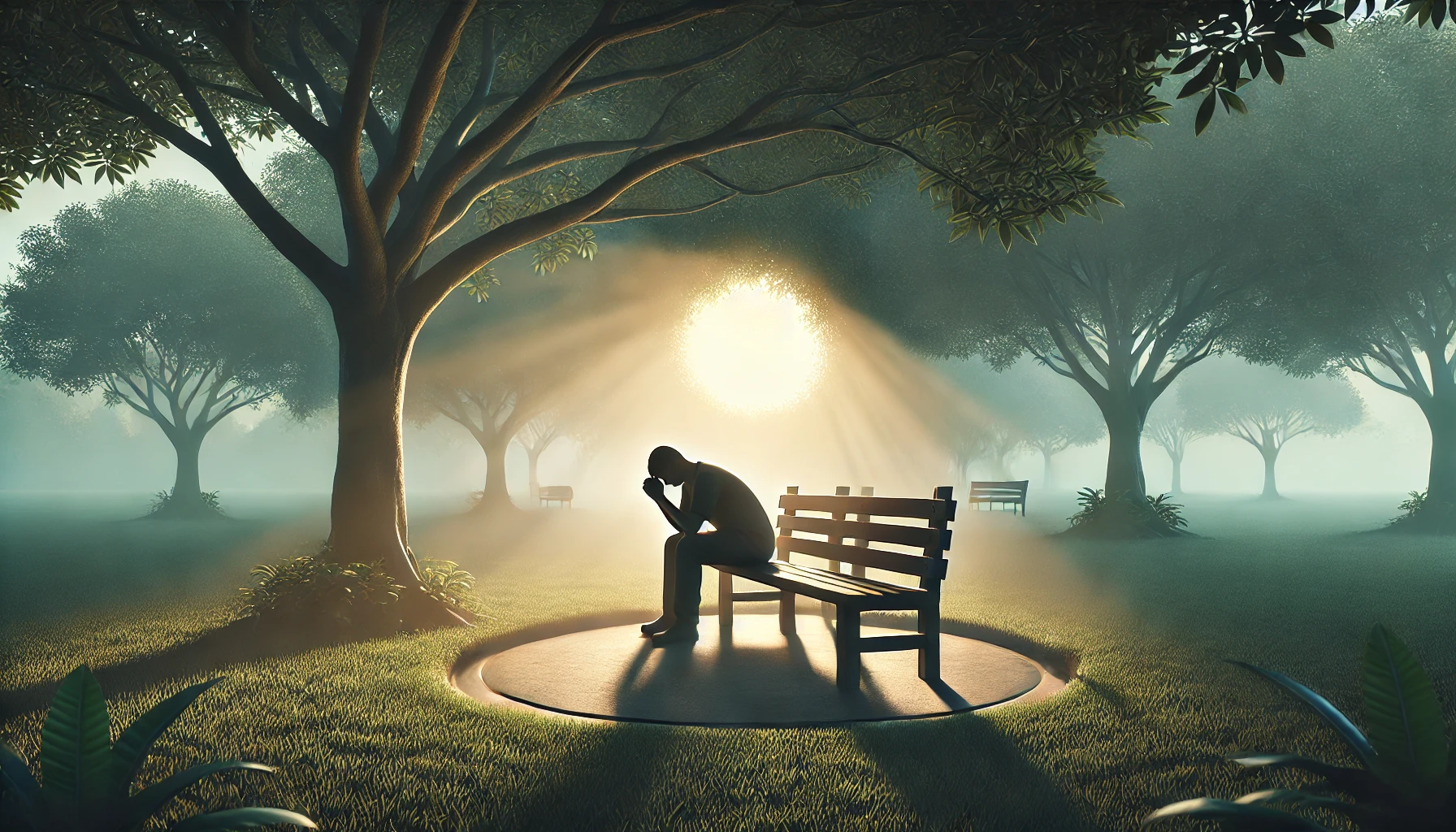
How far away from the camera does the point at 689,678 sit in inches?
235

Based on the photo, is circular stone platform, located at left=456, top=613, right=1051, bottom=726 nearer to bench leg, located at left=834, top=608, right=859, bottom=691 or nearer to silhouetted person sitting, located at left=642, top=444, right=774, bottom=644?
bench leg, located at left=834, top=608, right=859, bottom=691

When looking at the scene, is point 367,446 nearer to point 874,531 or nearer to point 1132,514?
point 874,531

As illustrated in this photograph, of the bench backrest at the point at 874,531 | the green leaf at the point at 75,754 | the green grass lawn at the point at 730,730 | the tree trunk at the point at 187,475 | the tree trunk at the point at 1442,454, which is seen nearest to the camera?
the green leaf at the point at 75,754

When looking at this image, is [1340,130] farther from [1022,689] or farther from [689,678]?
[689,678]

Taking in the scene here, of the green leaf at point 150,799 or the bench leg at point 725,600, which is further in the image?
the bench leg at point 725,600

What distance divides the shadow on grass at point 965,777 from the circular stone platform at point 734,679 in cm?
40

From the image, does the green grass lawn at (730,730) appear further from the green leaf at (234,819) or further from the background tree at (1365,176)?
the background tree at (1365,176)

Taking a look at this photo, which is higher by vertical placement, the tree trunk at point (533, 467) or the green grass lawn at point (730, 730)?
the tree trunk at point (533, 467)

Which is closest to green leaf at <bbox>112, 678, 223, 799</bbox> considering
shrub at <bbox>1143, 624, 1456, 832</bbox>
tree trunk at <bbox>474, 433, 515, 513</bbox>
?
shrub at <bbox>1143, 624, 1456, 832</bbox>

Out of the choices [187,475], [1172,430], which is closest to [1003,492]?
[187,475]

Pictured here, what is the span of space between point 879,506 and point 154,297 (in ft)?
97.7

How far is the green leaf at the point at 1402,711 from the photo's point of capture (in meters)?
2.81

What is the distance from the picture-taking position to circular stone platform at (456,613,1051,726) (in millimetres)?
5211

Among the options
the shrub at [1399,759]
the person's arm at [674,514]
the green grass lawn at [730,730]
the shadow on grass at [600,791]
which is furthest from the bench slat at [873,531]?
the shrub at [1399,759]
